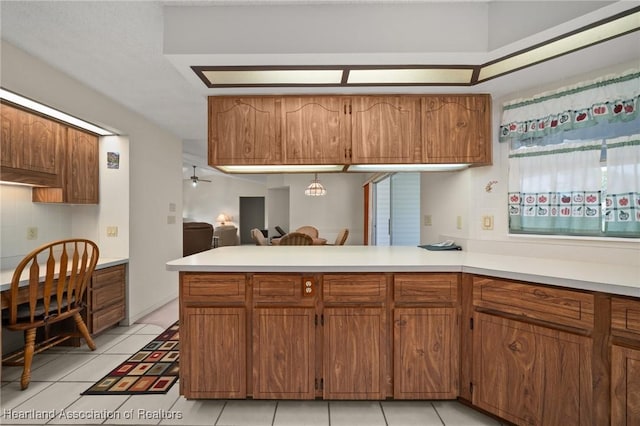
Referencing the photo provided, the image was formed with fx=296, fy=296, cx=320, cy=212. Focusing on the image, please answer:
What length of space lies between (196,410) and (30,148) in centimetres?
232

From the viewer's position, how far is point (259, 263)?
1818 millimetres

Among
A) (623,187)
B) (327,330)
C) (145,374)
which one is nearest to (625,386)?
(623,187)

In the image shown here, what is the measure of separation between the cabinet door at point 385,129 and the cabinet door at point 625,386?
4.98 ft

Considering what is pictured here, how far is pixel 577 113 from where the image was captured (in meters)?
1.88

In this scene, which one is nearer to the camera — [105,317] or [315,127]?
[315,127]

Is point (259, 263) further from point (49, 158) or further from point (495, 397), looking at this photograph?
point (49, 158)

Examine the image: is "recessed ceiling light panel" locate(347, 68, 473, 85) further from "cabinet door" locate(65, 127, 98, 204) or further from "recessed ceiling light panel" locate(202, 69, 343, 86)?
"cabinet door" locate(65, 127, 98, 204)

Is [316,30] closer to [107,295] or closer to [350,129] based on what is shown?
[350,129]

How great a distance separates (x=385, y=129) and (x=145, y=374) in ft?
8.45

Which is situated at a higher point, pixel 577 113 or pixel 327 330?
pixel 577 113

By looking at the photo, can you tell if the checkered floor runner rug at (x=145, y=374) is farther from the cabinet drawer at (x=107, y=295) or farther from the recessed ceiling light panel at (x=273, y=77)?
the recessed ceiling light panel at (x=273, y=77)

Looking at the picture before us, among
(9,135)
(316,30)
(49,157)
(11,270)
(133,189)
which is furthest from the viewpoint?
(133,189)

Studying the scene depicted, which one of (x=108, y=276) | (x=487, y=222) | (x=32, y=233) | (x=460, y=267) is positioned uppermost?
(x=487, y=222)

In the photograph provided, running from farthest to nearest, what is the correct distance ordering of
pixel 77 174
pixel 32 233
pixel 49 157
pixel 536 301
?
pixel 77 174, pixel 32 233, pixel 49 157, pixel 536 301
